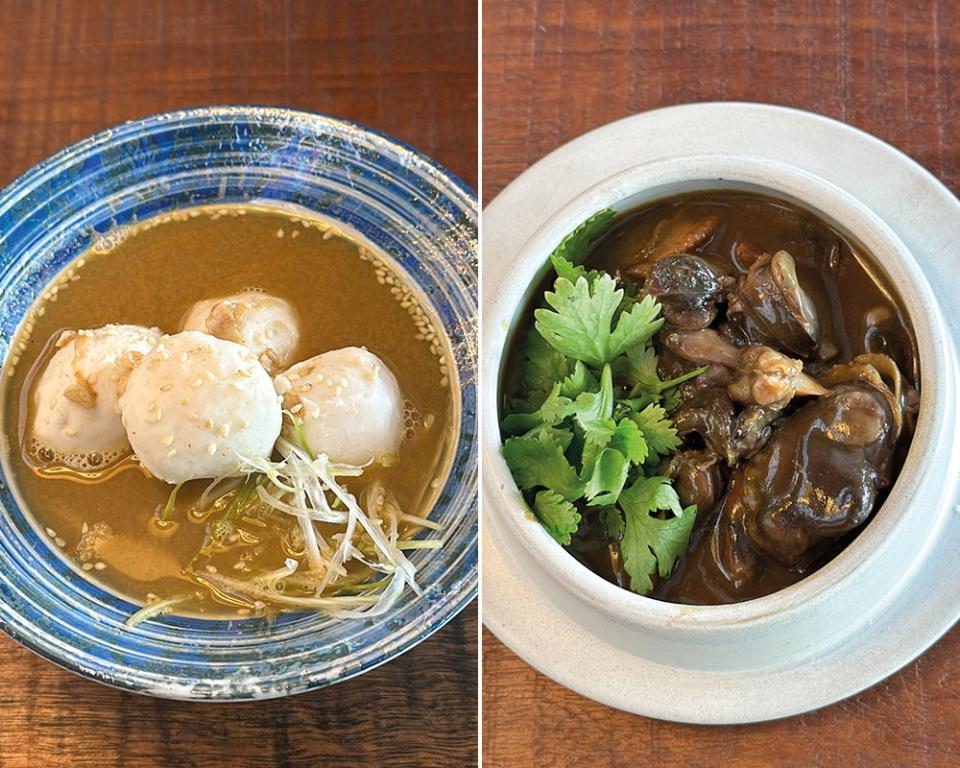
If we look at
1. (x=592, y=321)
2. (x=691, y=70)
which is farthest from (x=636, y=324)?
(x=691, y=70)

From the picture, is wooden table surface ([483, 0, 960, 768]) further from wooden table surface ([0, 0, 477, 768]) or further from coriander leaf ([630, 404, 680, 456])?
coriander leaf ([630, 404, 680, 456])

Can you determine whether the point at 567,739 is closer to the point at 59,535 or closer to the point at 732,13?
the point at 59,535

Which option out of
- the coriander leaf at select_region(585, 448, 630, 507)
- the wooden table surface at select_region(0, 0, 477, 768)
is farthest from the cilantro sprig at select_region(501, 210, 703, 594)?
the wooden table surface at select_region(0, 0, 477, 768)

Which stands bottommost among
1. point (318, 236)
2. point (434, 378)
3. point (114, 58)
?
point (434, 378)

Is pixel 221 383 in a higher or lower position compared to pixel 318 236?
lower

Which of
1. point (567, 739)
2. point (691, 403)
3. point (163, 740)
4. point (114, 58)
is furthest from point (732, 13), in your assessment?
point (163, 740)

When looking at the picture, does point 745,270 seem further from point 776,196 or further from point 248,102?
point 248,102
